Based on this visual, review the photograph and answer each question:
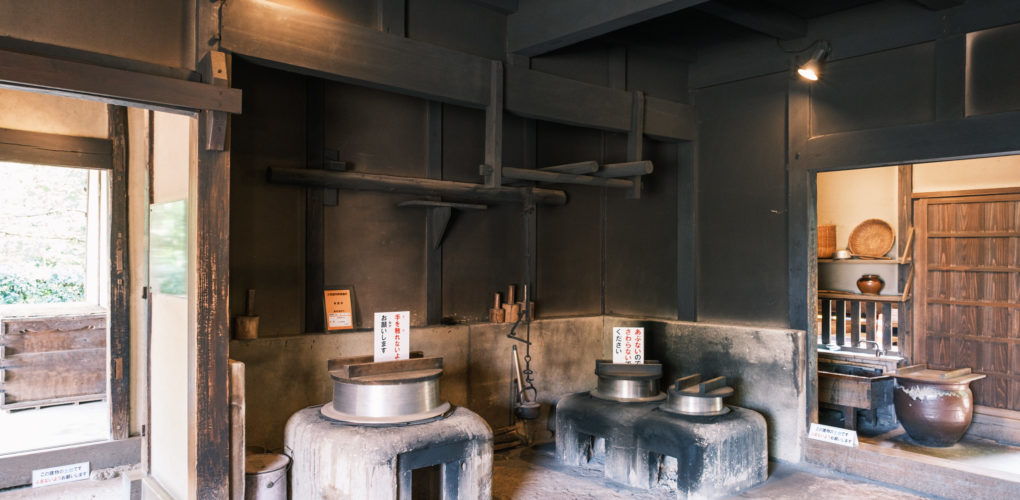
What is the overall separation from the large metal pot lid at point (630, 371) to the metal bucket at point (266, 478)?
2.40m

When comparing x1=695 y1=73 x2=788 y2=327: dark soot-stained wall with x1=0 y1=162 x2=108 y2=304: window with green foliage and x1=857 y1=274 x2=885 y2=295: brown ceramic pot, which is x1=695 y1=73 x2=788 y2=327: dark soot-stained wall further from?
x1=0 y1=162 x2=108 y2=304: window with green foliage

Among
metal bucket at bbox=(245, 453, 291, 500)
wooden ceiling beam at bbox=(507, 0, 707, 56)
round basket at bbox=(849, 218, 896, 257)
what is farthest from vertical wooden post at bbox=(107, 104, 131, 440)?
round basket at bbox=(849, 218, 896, 257)

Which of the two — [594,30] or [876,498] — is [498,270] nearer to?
[594,30]

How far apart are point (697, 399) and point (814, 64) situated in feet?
9.00

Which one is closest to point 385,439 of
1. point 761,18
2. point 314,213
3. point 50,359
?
point 314,213

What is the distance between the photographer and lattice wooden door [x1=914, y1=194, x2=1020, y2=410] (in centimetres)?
583

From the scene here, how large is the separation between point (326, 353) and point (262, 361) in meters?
0.44

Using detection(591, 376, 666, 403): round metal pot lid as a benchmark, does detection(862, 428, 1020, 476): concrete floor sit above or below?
below

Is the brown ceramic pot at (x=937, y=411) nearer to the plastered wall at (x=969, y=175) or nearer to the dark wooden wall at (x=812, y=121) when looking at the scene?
the dark wooden wall at (x=812, y=121)

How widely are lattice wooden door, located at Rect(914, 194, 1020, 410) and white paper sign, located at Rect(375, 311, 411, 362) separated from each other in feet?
17.8

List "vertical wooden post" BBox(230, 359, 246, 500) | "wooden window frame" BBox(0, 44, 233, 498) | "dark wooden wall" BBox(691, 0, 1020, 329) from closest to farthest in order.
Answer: "wooden window frame" BBox(0, 44, 233, 498), "vertical wooden post" BBox(230, 359, 246, 500), "dark wooden wall" BBox(691, 0, 1020, 329)

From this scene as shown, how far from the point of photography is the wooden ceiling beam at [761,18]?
446 cm

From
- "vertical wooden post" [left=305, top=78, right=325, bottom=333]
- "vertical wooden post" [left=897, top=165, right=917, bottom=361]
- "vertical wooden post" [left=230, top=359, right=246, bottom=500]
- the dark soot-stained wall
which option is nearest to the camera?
"vertical wooden post" [left=230, top=359, right=246, bottom=500]

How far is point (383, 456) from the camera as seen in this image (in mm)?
3230
